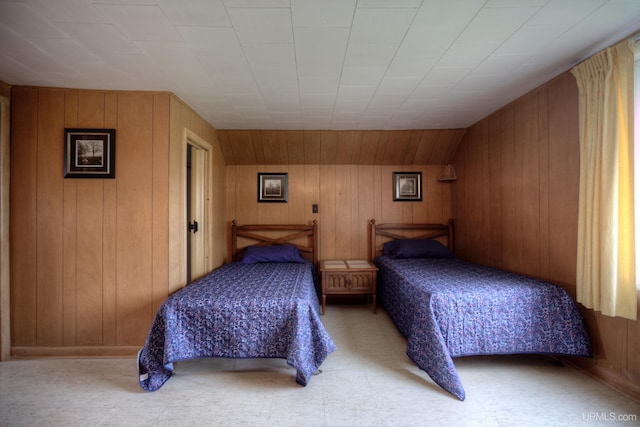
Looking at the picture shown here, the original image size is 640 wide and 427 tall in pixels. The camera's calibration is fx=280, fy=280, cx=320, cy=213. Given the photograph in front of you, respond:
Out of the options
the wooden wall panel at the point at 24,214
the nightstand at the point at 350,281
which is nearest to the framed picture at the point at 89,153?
the wooden wall panel at the point at 24,214

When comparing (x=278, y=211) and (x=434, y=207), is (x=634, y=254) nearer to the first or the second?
(x=434, y=207)

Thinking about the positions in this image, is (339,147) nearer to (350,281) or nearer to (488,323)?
(350,281)

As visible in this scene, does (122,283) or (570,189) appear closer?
(570,189)

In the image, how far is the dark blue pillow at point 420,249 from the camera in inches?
141

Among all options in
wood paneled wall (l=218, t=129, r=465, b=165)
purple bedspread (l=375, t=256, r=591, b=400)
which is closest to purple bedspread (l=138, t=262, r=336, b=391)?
purple bedspread (l=375, t=256, r=591, b=400)

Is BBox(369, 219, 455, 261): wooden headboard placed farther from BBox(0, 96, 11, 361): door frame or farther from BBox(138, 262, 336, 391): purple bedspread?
BBox(0, 96, 11, 361): door frame

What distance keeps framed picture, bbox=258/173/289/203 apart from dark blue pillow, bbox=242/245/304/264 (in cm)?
71

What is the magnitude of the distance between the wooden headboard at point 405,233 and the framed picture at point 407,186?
407 millimetres

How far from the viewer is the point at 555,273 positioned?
89.7 inches

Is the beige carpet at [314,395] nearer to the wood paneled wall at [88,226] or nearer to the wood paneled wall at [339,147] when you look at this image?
the wood paneled wall at [88,226]

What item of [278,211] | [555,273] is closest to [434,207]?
[555,273]

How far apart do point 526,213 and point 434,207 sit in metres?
1.49

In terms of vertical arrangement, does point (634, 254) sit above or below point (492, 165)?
below

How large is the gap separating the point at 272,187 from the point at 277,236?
71 cm
